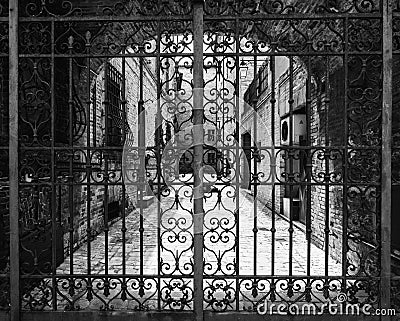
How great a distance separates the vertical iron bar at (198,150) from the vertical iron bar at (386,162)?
5.28 feet

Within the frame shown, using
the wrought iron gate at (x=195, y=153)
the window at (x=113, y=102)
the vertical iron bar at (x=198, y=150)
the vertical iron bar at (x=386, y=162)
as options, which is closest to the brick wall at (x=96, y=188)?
the window at (x=113, y=102)

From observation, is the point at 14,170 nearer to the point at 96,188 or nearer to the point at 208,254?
the point at 208,254

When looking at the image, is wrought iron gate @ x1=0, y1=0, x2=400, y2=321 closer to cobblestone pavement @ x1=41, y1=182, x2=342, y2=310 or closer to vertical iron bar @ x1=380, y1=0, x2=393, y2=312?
vertical iron bar @ x1=380, y1=0, x2=393, y2=312

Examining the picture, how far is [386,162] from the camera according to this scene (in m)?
3.56

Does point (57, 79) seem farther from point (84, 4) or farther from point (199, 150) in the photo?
point (199, 150)

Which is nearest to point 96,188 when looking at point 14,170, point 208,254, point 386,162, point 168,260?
point 168,260

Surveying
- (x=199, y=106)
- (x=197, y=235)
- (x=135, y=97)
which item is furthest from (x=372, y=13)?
(x=135, y=97)

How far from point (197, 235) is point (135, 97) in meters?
9.59

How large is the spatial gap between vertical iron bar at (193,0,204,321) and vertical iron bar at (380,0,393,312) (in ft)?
5.28

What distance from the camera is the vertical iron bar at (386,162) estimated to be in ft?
11.6

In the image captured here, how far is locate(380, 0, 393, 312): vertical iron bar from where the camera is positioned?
139 inches

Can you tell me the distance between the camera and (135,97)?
12.6 metres

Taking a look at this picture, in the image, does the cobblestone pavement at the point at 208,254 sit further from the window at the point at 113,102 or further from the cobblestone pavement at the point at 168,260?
the window at the point at 113,102

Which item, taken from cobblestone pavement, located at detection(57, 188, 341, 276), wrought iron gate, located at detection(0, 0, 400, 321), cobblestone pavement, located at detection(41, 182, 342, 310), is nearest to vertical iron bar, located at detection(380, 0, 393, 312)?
wrought iron gate, located at detection(0, 0, 400, 321)
